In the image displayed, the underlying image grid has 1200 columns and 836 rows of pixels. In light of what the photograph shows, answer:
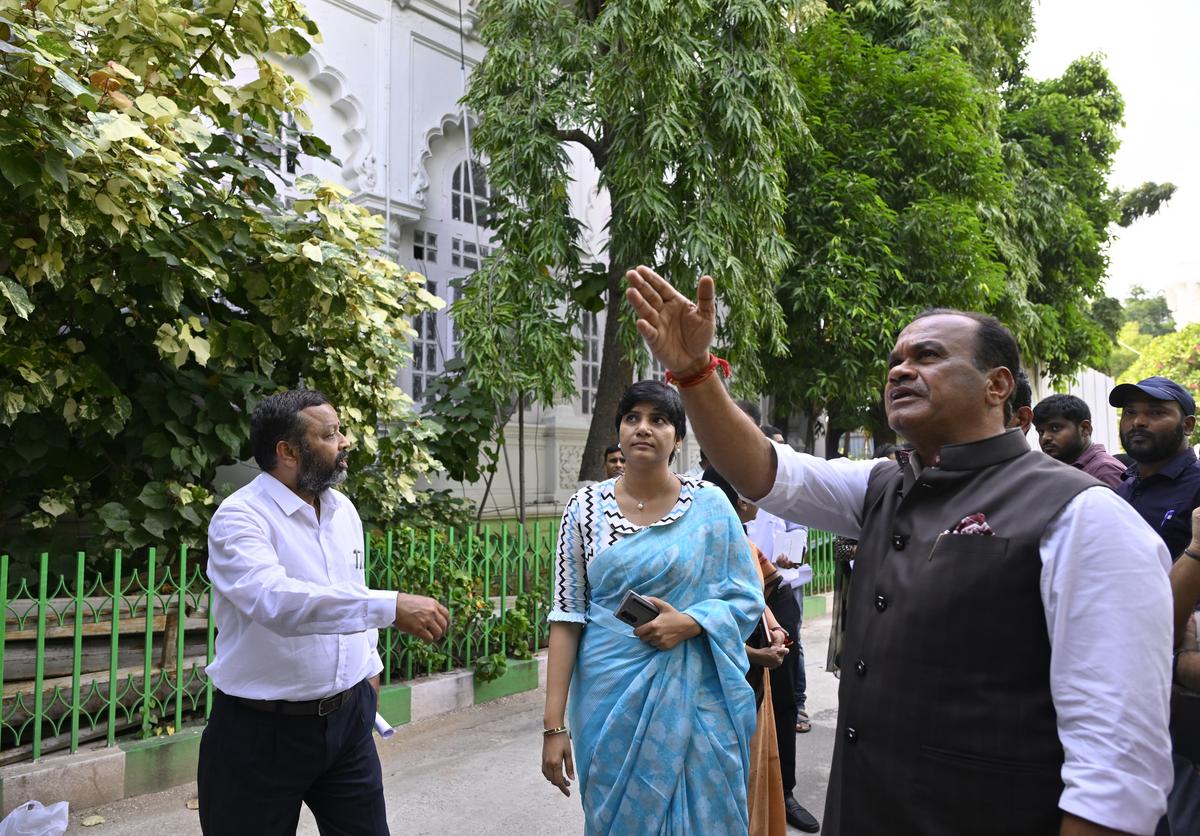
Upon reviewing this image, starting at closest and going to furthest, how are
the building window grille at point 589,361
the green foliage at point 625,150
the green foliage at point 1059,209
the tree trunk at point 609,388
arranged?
the green foliage at point 625,150 < the tree trunk at point 609,388 < the building window grille at point 589,361 < the green foliage at point 1059,209

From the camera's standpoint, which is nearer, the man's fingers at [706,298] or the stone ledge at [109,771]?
the man's fingers at [706,298]

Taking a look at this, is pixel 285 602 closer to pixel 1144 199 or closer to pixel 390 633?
pixel 390 633

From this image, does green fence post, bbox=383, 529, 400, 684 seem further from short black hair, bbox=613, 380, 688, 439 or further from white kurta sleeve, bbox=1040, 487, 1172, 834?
white kurta sleeve, bbox=1040, 487, 1172, 834

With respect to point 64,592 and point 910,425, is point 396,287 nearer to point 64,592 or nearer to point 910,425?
point 64,592

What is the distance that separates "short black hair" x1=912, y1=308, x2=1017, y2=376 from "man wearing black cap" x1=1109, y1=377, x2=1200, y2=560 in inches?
77.5

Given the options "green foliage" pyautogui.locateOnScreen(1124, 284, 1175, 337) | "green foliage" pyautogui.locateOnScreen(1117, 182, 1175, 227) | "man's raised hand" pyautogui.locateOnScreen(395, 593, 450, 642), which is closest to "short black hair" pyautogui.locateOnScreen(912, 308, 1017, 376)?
"man's raised hand" pyautogui.locateOnScreen(395, 593, 450, 642)

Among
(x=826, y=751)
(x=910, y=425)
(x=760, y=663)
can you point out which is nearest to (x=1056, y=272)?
(x=826, y=751)

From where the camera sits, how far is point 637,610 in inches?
106

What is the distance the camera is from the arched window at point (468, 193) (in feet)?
36.4

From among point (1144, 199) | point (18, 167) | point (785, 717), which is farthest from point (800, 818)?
point (1144, 199)

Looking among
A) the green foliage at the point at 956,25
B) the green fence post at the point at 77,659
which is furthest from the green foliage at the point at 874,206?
the green fence post at the point at 77,659

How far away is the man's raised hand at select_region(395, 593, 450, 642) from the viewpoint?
2479mm

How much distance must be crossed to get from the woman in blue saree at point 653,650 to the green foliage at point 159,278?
2.68 metres

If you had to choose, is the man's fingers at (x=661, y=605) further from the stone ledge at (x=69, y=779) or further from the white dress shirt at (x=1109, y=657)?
the stone ledge at (x=69, y=779)
